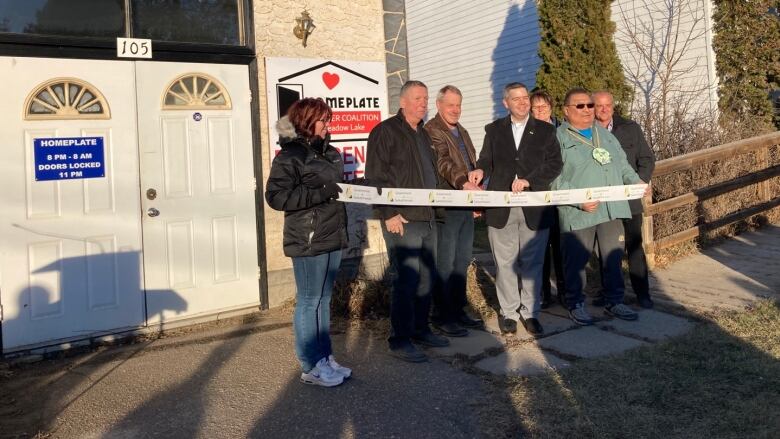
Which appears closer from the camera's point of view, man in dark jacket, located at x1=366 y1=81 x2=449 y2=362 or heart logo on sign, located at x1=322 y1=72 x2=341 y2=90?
man in dark jacket, located at x1=366 y1=81 x2=449 y2=362

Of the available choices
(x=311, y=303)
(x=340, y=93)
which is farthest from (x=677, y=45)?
(x=311, y=303)

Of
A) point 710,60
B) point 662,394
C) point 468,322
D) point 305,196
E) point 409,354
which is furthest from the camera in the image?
point 710,60

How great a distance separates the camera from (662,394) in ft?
13.3

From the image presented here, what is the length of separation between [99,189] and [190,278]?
1088 millimetres

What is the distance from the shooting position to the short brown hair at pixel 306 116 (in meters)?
4.27

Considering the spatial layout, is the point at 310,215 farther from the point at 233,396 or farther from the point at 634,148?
the point at 634,148

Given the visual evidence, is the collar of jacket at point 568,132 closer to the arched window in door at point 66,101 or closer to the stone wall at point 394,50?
the stone wall at point 394,50

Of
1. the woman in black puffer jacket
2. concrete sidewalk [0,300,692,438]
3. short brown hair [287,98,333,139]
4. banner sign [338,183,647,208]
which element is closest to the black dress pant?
concrete sidewalk [0,300,692,438]

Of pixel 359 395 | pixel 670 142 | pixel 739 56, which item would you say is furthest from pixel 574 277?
pixel 739 56

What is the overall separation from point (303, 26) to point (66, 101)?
2236 millimetres

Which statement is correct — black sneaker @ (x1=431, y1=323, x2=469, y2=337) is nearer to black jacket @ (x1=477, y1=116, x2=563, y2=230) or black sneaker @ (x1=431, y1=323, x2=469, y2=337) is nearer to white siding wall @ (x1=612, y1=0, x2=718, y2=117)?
black jacket @ (x1=477, y1=116, x2=563, y2=230)

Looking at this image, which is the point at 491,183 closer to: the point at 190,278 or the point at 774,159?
the point at 190,278

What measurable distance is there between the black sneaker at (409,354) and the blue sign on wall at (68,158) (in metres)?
2.79

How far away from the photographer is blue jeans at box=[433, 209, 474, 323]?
537 centimetres
